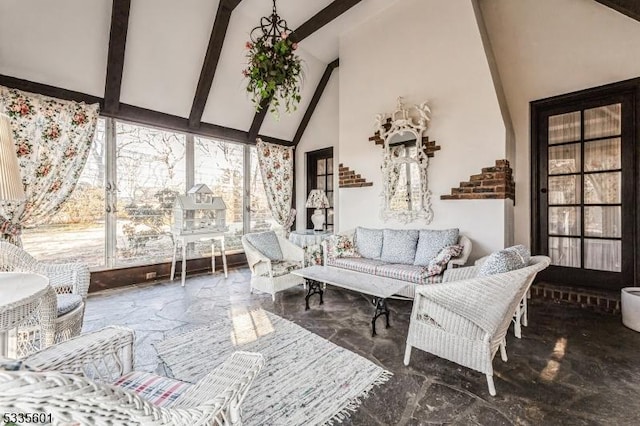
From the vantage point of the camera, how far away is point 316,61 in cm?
A: 552

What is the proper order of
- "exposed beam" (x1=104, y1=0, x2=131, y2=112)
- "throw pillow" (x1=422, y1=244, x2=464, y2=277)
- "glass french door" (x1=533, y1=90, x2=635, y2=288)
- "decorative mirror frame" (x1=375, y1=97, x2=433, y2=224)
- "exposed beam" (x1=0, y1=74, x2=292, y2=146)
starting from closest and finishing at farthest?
"throw pillow" (x1=422, y1=244, x2=464, y2=277) < "glass french door" (x1=533, y1=90, x2=635, y2=288) < "exposed beam" (x1=104, y1=0, x2=131, y2=112) < "exposed beam" (x1=0, y1=74, x2=292, y2=146) < "decorative mirror frame" (x1=375, y1=97, x2=433, y2=224)

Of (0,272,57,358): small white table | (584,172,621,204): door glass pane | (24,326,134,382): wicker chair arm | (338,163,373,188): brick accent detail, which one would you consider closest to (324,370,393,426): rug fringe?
(24,326,134,382): wicker chair arm

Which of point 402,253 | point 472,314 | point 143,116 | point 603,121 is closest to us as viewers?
point 472,314

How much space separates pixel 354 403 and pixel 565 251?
11.3 ft

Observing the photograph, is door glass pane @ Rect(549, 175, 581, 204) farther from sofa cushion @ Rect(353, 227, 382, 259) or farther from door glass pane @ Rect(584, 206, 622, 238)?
sofa cushion @ Rect(353, 227, 382, 259)

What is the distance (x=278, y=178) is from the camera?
6227 millimetres

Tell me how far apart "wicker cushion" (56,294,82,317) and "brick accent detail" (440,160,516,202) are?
3.91 m

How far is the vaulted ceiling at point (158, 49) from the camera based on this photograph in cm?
338

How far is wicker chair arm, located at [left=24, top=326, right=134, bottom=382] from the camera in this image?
1141 millimetres

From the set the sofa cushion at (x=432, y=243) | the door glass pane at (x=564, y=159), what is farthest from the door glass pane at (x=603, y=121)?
the sofa cushion at (x=432, y=243)

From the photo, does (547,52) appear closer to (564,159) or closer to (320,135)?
(564,159)

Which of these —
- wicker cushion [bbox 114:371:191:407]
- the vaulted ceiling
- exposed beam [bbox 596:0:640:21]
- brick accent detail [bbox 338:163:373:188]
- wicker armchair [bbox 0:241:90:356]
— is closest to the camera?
wicker cushion [bbox 114:371:191:407]

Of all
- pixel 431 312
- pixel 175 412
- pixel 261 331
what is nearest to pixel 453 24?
pixel 431 312

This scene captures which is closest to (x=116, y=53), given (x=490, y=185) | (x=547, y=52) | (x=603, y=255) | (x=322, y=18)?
(x=322, y=18)
